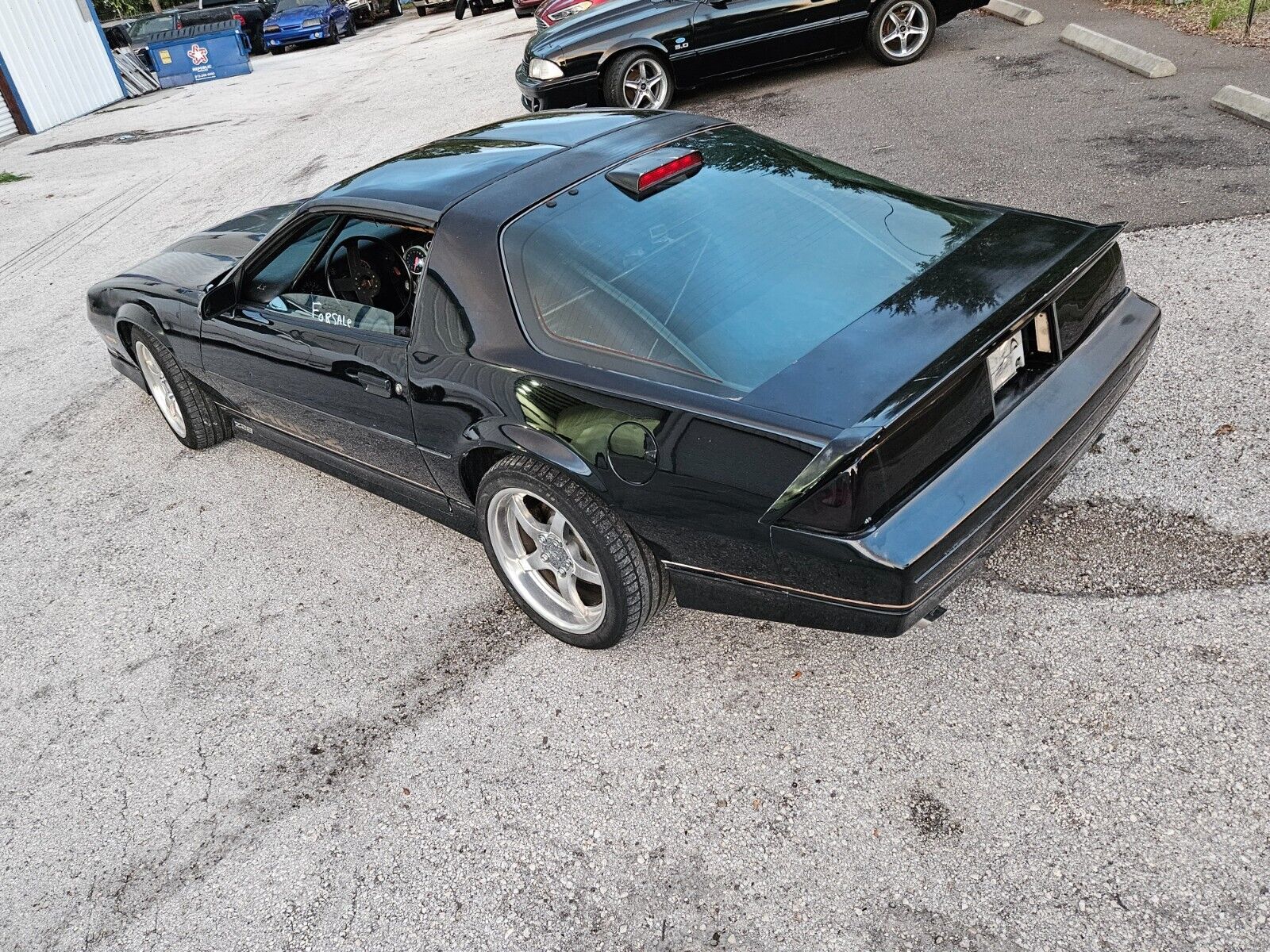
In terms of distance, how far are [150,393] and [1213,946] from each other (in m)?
5.03

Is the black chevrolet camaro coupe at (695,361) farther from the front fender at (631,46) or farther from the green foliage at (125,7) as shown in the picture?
the green foliage at (125,7)

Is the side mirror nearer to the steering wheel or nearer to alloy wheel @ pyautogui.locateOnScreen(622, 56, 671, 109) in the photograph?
the steering wheel

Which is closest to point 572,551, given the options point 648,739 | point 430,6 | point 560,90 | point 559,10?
point 648,739

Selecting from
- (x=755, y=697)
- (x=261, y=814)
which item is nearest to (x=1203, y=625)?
(x=755, y=697)

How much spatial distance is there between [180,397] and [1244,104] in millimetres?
6798

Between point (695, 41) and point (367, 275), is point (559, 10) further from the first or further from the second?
point (367, 275)

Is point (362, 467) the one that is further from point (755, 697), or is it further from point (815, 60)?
point (815, 60)

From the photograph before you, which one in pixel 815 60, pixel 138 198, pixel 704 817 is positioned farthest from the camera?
pixel 138 198

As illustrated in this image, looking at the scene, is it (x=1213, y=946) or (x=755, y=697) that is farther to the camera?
(x=755, y=697)

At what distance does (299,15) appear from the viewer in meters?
23.0

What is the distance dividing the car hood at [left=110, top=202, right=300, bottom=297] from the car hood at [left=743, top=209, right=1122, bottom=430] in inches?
119

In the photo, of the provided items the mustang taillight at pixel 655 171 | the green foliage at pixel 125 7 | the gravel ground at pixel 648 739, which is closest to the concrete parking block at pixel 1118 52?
the gravel ground at pixel 648 739

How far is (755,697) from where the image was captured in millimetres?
2992

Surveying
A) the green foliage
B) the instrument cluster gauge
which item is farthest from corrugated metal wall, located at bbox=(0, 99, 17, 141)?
the green foliage
